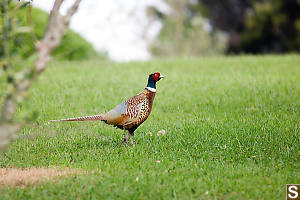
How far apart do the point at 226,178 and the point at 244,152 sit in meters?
1.22

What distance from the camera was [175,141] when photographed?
7.12 m

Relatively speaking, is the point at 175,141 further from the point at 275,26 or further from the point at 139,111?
the point at 275,26

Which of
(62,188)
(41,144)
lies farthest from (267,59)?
(62,188)

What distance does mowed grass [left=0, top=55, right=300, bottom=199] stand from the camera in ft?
16.7

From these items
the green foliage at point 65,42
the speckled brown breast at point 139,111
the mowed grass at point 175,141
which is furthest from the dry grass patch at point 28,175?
the green foliage at point 65,42

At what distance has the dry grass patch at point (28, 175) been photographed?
5.30 metres

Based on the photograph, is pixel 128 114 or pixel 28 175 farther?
pixel 128 114

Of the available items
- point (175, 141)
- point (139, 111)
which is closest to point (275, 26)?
point (175, 141)

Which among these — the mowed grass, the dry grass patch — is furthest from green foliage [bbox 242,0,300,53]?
the dry grass patch

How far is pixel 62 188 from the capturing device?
5.07 meters

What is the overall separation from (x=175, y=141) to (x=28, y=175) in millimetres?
2623

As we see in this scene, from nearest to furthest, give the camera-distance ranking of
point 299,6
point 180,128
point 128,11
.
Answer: point 180,128 → point 299,6 → point 128,11

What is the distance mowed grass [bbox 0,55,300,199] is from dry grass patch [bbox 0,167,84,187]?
19 cm

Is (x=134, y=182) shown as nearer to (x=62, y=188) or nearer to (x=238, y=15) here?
(x=62, y=188)
